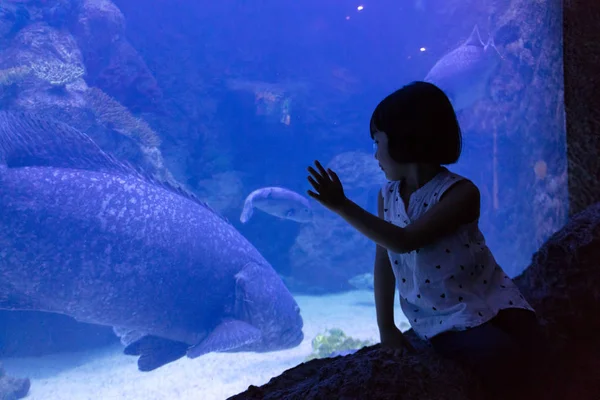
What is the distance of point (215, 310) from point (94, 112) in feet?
19.3

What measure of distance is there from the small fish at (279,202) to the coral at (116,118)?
10.4 ft

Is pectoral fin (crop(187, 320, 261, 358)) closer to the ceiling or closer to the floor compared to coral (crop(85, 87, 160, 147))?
closer to the floor

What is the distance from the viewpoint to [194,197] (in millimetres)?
5379

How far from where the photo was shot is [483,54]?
7047 millimetres

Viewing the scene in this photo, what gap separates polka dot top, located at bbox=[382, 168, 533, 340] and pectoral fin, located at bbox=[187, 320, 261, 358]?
12.1ft

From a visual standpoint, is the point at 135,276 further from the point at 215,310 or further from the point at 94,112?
the point at 94,112

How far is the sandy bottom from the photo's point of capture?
5.15 meters

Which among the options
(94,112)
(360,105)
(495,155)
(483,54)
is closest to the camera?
(483,54)

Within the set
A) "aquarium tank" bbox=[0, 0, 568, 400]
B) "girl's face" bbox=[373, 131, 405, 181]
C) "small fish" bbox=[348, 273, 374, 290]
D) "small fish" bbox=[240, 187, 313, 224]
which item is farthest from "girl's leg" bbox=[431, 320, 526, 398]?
"small fish" bbox=[348, 273, 374, 290]

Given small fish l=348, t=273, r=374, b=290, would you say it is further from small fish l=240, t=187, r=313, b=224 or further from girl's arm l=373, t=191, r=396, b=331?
girl's arm l=373, t=191, r=396, b=331

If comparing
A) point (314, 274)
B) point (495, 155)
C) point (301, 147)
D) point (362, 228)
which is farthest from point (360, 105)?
point (362, 228)

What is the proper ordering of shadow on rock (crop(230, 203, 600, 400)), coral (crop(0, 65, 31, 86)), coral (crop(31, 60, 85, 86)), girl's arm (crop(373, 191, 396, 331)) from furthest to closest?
coral (crop(31, 60, 85, 86)), coral (crop(0, 65, 31, 86)), girl's arm (crop(373, 191, 396, 331)), shadow on rock (crop(230, 203, 600, 400))

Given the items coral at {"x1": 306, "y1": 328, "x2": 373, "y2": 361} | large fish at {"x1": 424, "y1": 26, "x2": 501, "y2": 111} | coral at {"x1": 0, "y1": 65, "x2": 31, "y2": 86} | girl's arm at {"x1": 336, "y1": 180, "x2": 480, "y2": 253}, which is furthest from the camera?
coral at {"x1": 0, "y1": 65, "x2": 31, "y2": 86}

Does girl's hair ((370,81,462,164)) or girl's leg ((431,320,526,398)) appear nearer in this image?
girl's leg ((431,320,526,398))
